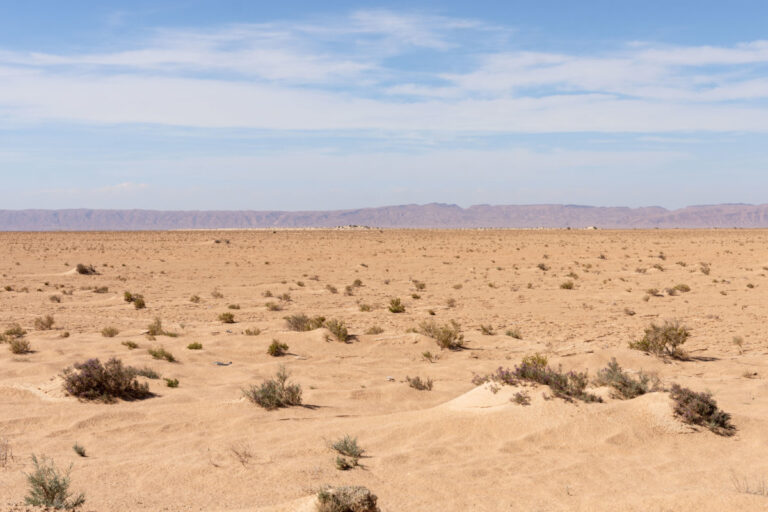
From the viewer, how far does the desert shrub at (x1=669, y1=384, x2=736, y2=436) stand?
741cm

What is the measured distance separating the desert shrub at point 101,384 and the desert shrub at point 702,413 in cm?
724

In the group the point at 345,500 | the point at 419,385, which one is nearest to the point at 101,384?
the point at 419,385

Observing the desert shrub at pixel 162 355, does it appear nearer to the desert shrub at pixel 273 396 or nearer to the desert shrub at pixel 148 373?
the desert shrub at pixel 148 373

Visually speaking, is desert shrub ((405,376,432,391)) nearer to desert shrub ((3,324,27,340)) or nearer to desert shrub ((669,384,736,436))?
desert shrub ((669,384,736,436))

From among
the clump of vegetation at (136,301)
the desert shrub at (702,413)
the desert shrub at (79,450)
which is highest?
the desert shrub at (702,413)

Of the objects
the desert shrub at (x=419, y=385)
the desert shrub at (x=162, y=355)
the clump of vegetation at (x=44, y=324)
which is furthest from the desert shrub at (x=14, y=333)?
the desert shrub at (x=419, y=385)

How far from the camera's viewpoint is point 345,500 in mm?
4785

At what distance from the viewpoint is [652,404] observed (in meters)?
7.77

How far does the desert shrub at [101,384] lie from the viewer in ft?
31.0

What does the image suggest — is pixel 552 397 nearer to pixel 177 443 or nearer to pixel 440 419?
pixel 440 419

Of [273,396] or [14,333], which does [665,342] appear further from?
[14,333]

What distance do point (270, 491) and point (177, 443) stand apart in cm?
202

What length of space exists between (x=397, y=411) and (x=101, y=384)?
170 inches

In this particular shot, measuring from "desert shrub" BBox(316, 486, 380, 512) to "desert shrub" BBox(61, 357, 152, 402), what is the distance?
568cm
